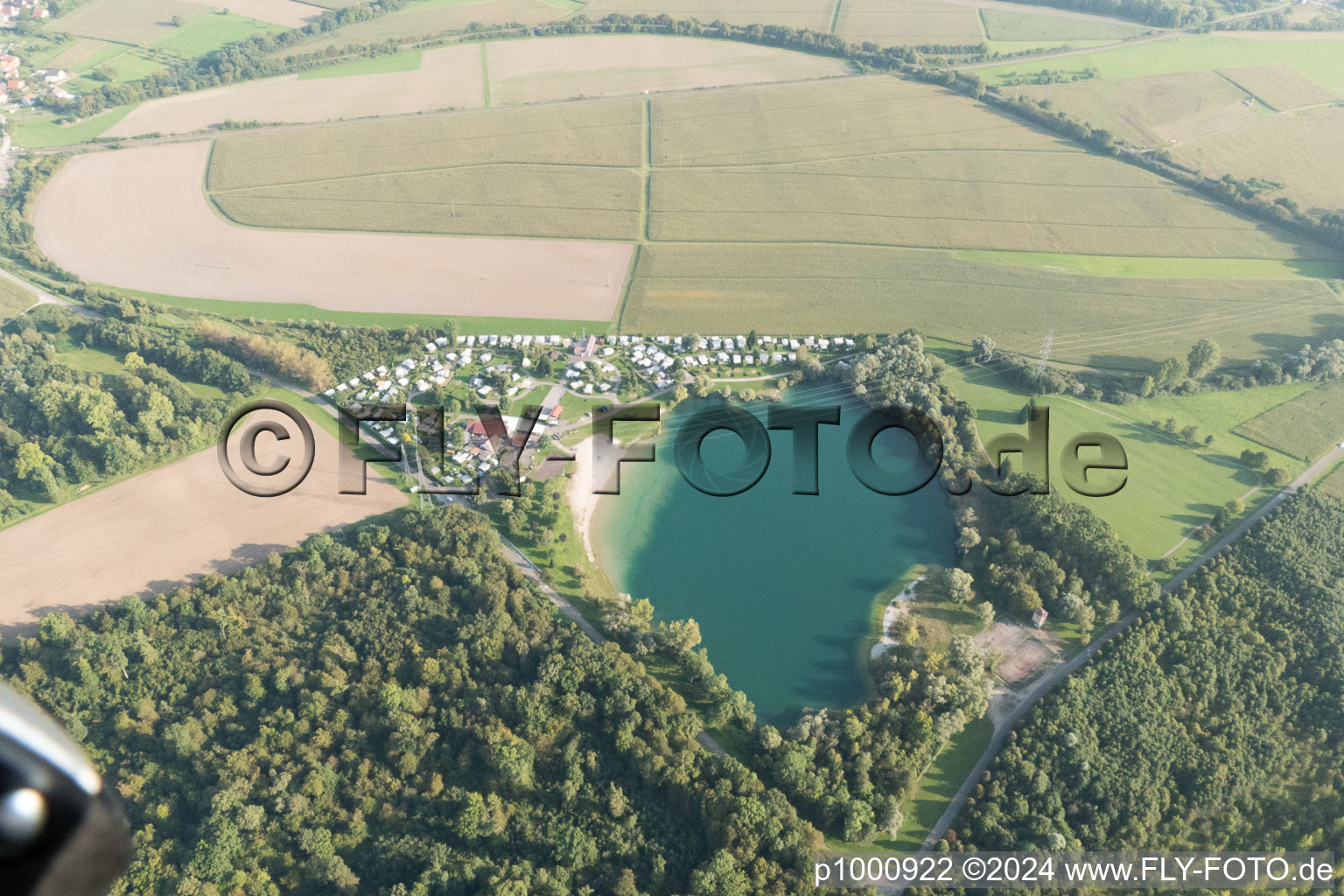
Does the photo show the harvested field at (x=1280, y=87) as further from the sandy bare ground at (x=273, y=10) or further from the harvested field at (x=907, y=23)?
the sandy bare ground at (x=273, y=10)

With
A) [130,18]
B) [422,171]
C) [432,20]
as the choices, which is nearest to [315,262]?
[422,171]

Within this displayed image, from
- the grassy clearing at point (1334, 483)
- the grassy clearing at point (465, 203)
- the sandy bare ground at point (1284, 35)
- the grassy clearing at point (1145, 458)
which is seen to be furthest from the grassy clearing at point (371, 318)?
the sandy bare ground at point (1284, 35)

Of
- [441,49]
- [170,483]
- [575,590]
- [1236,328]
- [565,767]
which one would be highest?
[441,49]

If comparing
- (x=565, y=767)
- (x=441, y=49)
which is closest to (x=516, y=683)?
(x=565, y=767)

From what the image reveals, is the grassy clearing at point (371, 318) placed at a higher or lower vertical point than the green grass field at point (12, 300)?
lower

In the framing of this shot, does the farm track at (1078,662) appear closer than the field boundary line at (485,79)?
Yes

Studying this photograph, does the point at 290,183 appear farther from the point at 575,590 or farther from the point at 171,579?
the point at 575,590

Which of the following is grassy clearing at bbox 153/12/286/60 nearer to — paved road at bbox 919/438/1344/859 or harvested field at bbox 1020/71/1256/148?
harvested field at bbox 1020/71/1256/148
